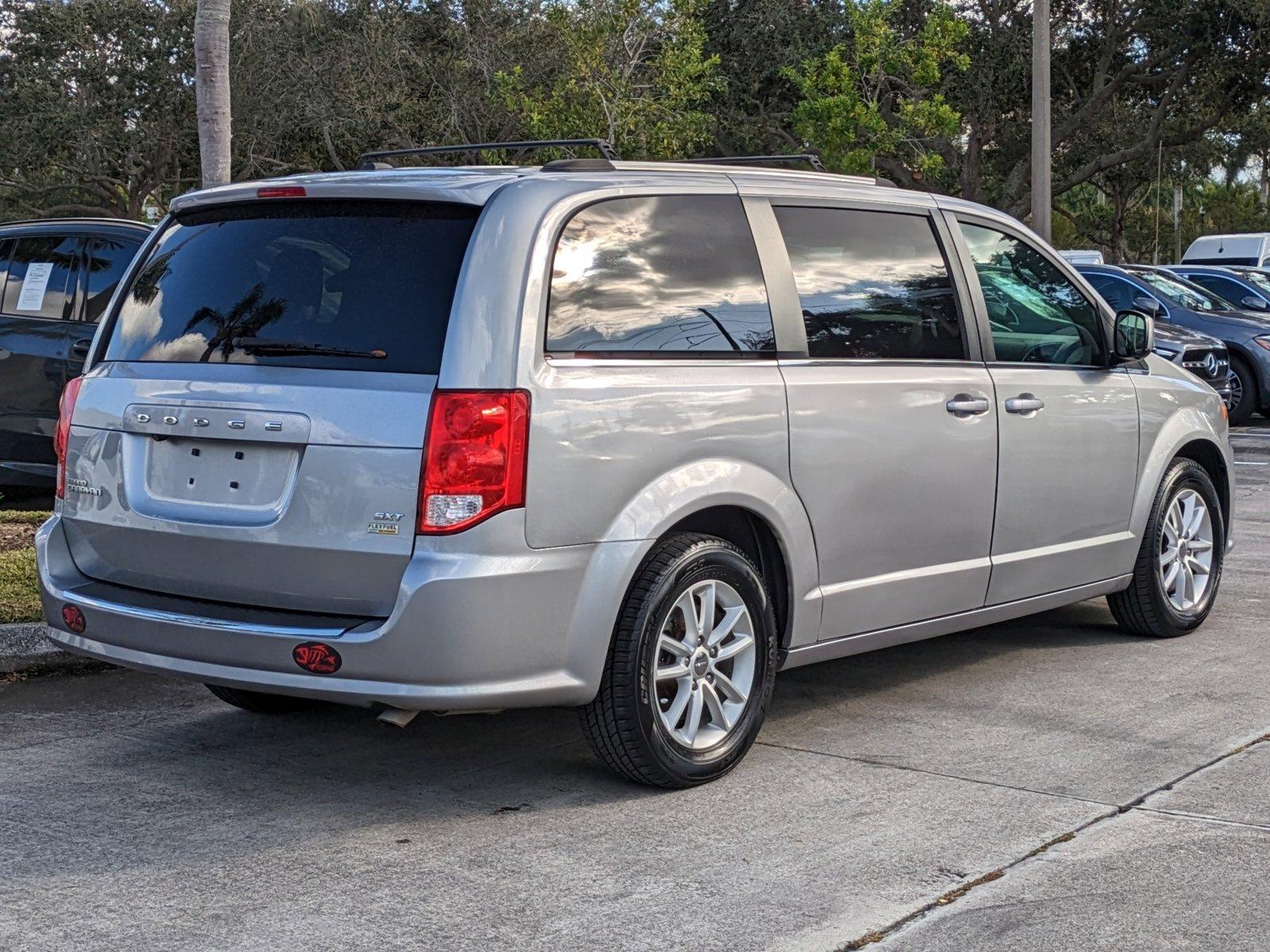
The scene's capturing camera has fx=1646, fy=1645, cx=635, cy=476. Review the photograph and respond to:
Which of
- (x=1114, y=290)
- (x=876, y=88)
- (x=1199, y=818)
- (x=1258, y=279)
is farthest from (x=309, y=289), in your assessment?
(x=876, y=88)

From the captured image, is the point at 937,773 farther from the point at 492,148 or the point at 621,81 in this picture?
the point at 621,81

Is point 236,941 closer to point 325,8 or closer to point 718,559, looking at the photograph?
point 718,559

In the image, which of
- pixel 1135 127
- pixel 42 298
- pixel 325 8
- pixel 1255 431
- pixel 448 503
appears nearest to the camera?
pixel 448 503

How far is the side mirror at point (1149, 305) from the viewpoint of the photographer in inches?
628

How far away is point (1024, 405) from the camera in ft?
20.0

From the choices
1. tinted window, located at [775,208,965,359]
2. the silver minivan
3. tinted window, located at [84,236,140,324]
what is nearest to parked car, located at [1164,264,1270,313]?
tinted window, located at [84,236,140,324]

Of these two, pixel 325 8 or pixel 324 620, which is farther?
pixel 325 8

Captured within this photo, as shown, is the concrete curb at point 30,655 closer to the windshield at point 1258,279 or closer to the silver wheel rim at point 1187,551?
the silver wheel rim at point 1187,551

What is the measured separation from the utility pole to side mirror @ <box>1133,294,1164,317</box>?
10.0 ft

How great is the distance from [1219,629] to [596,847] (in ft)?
12.9

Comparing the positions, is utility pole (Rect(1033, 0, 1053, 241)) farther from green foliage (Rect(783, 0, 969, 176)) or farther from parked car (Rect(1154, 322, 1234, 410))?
green foliage (Rect(783, 0, 969, 176))

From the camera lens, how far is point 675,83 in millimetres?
24297

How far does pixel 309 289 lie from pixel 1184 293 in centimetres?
1571

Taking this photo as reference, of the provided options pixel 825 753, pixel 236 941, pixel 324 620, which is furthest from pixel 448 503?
pixel 825 753
